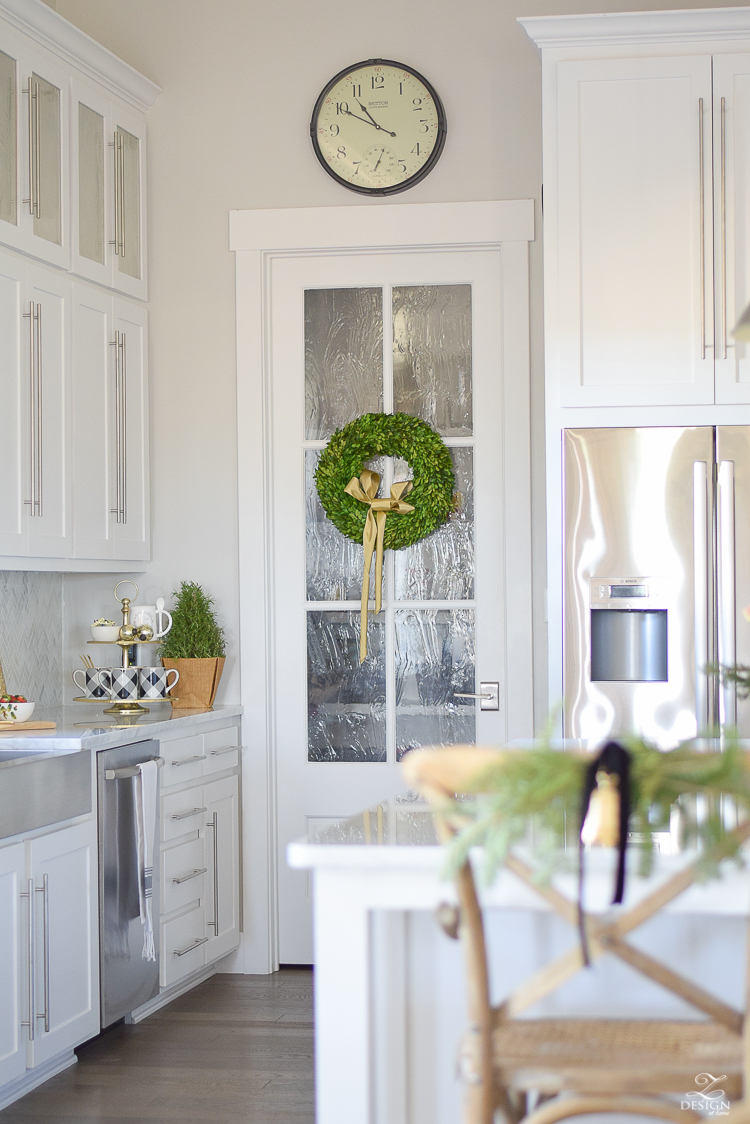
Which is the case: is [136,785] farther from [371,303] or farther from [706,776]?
[706,776]

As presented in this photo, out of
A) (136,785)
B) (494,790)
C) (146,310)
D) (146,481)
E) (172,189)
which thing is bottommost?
(136,785)

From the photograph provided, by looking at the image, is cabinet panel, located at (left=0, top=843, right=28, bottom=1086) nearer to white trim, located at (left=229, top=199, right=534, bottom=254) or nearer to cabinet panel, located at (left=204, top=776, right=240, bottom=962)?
cabinet panel, located at (left=204, top=776, right=240, bottom=962)

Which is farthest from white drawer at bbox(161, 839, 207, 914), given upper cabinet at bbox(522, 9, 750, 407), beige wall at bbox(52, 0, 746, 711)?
upper cabinet at bbox(522, 9, 750, 407)

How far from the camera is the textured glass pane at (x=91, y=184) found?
3.62 metres

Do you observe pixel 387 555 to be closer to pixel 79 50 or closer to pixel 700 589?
pixel 700 589

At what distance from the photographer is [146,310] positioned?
4.06 metres

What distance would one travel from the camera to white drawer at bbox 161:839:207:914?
3.43 metres

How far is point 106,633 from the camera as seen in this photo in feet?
12.3

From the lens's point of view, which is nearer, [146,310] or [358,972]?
[358,972]

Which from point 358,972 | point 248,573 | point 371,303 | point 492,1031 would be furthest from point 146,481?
point 492,1031

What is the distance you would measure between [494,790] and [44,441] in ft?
8.62

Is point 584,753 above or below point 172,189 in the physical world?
below

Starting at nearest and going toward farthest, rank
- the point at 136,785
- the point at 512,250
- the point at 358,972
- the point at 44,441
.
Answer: the point at 358,972 < the point at 136,785 < the point at 44,441 < the point at 512,250

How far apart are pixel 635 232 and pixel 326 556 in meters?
1.49
